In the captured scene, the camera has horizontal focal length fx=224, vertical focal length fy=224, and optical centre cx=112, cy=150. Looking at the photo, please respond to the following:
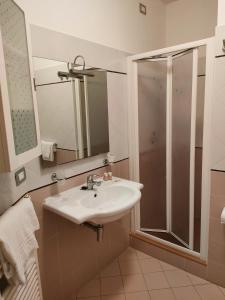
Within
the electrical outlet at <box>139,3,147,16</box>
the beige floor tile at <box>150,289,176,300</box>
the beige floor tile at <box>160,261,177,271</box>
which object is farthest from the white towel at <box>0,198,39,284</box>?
the electrical outlet at <box>139,3,147,16</box>

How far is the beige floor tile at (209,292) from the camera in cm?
168

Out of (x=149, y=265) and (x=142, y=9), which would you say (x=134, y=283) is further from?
(x=142, y=9)

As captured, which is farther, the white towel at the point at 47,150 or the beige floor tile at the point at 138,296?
the beige floor tile at the point at 138,296

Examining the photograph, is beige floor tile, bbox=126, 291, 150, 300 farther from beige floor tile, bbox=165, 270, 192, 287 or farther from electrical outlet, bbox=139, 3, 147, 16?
electrical outlet, bbox=139, 3, 147, 16

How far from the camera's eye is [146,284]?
71.4 inches

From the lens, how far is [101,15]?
173 centimetres

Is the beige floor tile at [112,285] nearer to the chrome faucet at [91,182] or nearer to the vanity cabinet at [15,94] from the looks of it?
the chrome faucet at [91,182]

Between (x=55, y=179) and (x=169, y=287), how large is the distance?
126 centimetres

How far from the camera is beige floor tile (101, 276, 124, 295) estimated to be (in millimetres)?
1757

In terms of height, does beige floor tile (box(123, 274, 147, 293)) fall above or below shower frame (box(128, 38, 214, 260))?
below

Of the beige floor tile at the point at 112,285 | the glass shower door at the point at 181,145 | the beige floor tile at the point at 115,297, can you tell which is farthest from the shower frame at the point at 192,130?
the beige floor tile at the point at 115,297

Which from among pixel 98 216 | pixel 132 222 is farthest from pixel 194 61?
pixel 132 222

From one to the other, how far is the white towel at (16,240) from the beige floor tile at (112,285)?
948 mm

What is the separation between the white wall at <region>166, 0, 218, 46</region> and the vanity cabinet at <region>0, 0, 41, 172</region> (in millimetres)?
1931
